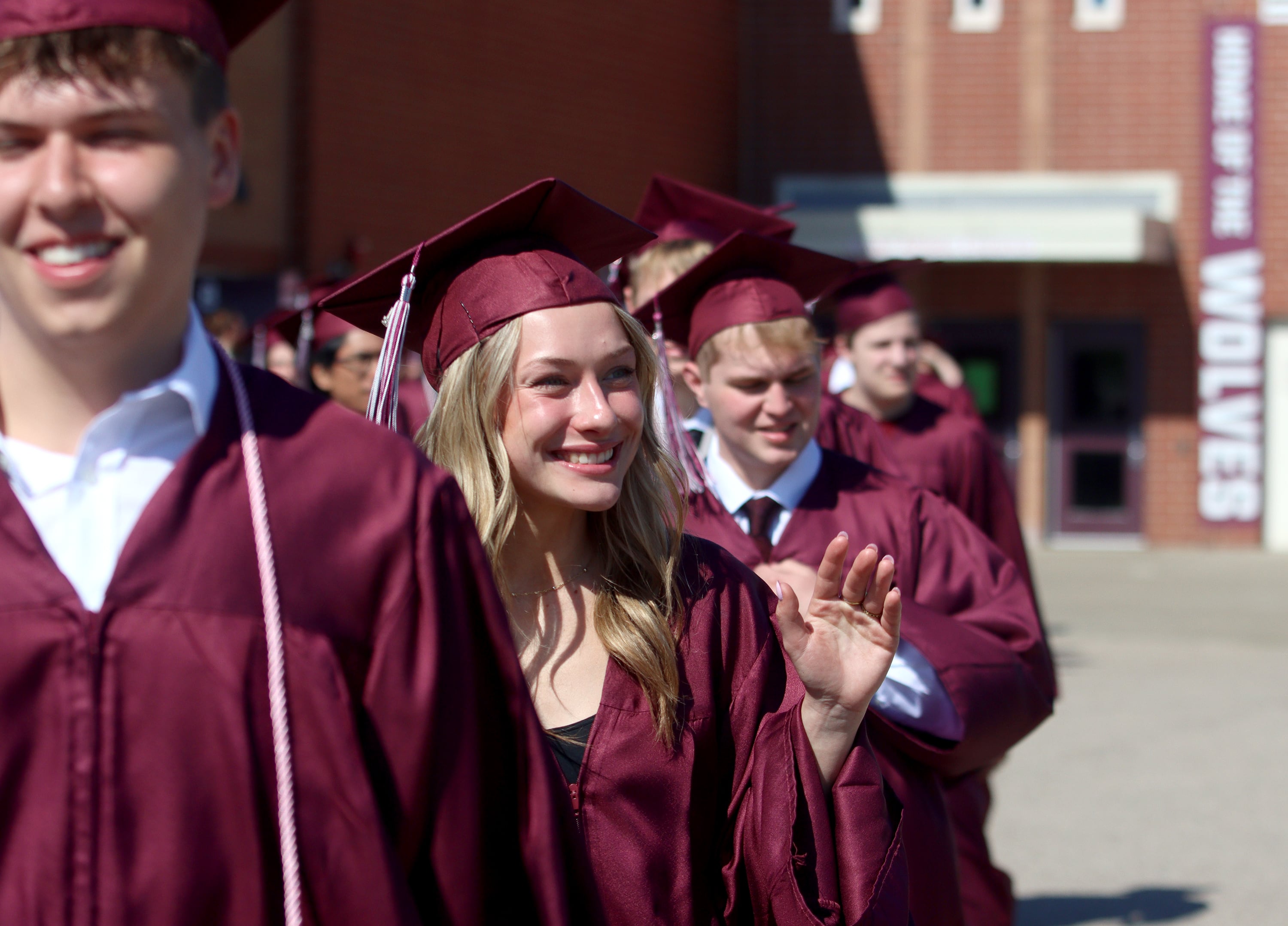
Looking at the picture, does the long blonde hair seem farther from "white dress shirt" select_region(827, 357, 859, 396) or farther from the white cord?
"white dress shirt" select_region(827, 357, 859, 396)

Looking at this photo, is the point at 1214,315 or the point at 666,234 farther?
the point at 1214,315

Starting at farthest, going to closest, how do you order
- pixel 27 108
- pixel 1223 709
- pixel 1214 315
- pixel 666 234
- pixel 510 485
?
pixel 1214 315
pixel 1223 709
pixel 666 234
pixel 510 485
pixel 27 108

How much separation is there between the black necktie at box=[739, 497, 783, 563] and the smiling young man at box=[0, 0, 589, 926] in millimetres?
1833

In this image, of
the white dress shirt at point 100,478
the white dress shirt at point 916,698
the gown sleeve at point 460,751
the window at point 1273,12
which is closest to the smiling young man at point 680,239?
the white dress shirt at point 916,698

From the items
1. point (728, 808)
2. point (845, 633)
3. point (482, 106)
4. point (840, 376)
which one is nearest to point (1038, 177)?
point (482, 106)

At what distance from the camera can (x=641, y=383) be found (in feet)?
8.46

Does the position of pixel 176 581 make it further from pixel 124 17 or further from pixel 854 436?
pixel 854 436

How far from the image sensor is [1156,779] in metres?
7.45

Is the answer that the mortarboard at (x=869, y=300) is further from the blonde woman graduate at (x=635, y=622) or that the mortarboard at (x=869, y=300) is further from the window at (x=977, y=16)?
the window at (x=977, y=16)

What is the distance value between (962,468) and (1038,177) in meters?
14.8

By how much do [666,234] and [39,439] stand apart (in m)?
3.05

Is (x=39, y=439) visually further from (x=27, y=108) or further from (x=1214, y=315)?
(x=1214, y=315)

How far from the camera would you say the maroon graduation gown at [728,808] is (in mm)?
2234

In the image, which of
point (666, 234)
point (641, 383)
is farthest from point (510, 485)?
point (666, 234)
